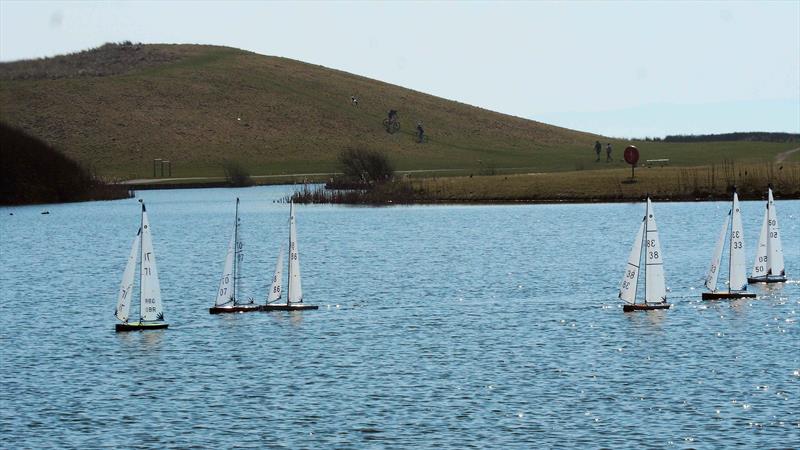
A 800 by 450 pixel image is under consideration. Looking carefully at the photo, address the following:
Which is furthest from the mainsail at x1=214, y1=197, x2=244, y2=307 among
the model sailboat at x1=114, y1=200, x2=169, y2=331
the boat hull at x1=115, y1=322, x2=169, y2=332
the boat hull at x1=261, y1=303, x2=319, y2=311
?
the boat hull at x1=115, y1=322, x2=169, y2=332

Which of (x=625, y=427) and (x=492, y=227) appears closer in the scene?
(x=625, y=427)

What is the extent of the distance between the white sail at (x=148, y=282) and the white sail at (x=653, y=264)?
19.4 meters

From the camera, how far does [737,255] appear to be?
65.2 meters

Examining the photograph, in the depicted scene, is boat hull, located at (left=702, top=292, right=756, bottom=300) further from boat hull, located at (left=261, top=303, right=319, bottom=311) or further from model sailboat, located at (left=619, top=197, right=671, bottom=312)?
boat hull, located at (left=261, top=303, right=319, bottom=311)

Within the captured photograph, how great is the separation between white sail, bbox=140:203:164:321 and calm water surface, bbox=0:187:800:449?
1141mm

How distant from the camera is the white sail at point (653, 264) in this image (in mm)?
57906

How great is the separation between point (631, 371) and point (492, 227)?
276 feet

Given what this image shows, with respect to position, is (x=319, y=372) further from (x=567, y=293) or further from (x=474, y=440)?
(x=567, y=293)

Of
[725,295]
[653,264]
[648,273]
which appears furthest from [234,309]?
[725,295]

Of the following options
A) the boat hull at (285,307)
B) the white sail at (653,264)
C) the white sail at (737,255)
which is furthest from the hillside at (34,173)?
the white sail at (653,264)

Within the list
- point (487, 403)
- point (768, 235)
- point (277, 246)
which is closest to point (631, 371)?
point (487, 403)

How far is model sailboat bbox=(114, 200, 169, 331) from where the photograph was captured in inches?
2166

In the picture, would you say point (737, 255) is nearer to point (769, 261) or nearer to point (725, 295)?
point (725, 295)

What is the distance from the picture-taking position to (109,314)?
67312mm
